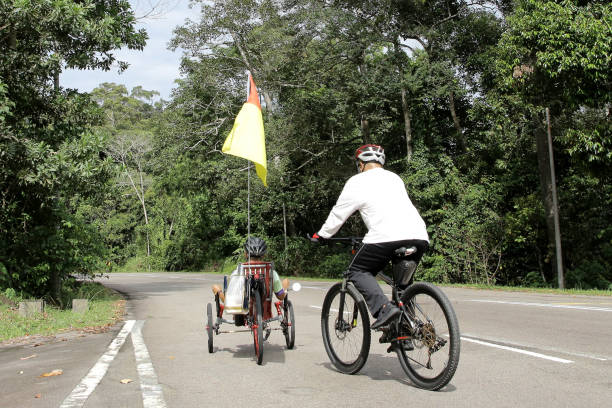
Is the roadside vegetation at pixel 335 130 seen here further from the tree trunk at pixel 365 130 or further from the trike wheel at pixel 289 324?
the trike wheel at pixel 289 324

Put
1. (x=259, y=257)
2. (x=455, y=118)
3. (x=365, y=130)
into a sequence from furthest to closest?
(x=365, y=130), (x=455, y=118), (x=259, y=257)

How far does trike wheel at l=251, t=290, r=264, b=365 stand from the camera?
598 cm

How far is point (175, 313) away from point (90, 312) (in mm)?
1940

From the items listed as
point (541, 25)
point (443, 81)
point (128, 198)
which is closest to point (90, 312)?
point (541, 25)

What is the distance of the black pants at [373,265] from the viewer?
488 centimetres

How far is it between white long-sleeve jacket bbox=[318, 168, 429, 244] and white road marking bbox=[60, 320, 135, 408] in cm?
235

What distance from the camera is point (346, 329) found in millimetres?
5500

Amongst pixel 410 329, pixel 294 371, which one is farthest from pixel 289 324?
pixel 410 329

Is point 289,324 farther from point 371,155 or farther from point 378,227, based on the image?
point 371,155

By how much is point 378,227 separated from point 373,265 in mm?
360

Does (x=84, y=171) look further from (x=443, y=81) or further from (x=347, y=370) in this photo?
(x=443, y=81)

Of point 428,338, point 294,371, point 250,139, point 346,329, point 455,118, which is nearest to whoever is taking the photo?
point 428,338

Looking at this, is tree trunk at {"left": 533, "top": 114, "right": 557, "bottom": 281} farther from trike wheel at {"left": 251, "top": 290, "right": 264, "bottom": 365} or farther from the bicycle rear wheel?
the bicycle rear wheel

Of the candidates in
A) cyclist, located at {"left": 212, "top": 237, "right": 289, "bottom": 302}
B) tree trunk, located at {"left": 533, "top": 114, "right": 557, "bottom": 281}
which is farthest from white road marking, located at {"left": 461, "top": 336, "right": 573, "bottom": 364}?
tree trunk, located at {"left": 533, "top": 114, "right": 557, "bottom": 281}
